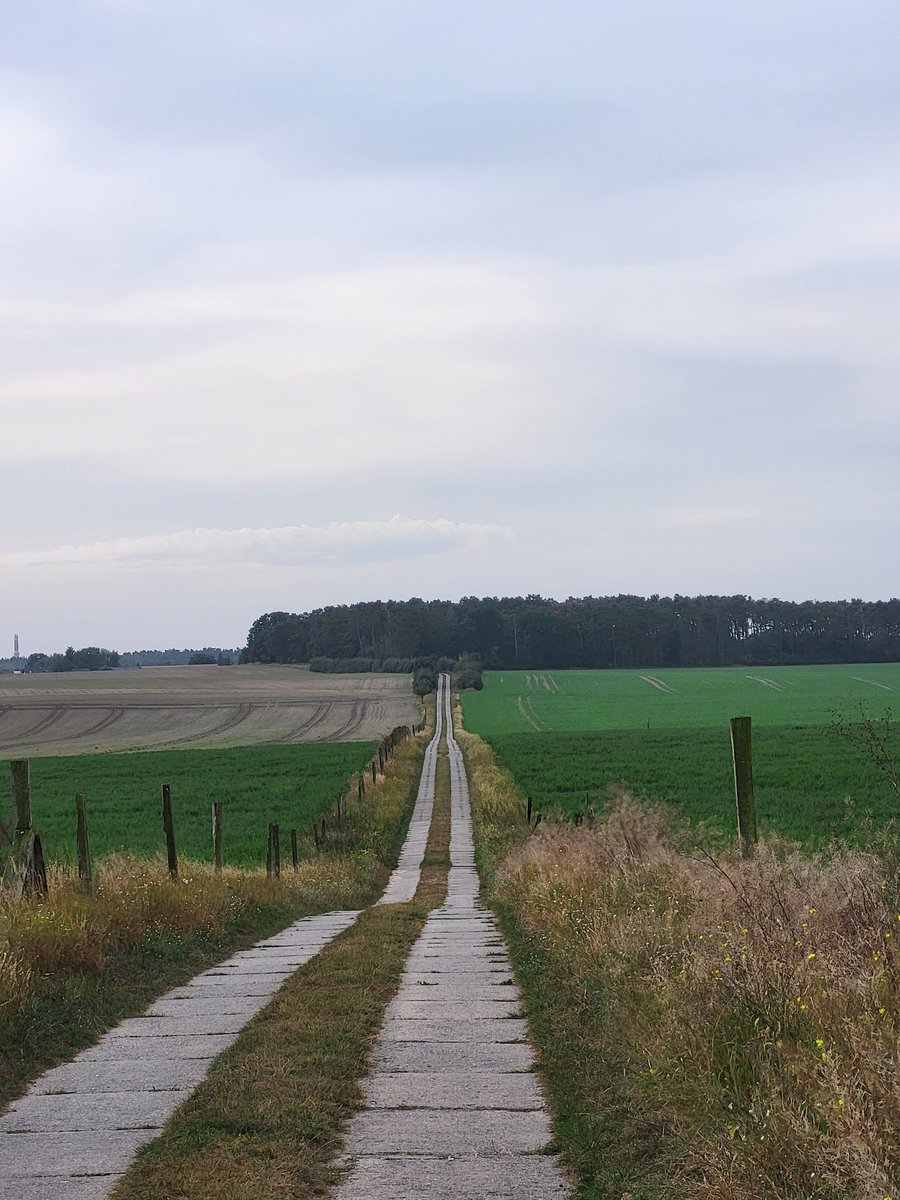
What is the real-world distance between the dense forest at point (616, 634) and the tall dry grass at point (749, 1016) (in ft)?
475

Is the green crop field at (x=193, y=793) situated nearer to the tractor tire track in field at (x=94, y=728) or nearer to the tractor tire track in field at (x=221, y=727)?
the tractor tire track in field at (x=221, y=727)

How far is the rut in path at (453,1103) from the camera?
504 centimetres

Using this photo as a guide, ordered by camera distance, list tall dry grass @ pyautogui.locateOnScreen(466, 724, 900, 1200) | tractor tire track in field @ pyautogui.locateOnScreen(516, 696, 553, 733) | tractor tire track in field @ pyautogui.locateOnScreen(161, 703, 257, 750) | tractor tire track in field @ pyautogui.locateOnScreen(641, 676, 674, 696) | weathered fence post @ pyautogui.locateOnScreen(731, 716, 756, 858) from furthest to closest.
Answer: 1. tractor tire track in field @ pyautogui.locateOnScreen(641, 676, 674, 696)
2. tractor tire track in field @ pyautogui.locateOnScreen(516, 696, 553, 733)
3. tractor tire track in field @ pyautogui.locateOnScreen(161, 703, 257, 750)
4. weathered fence post @ pyautogui.locateOnScreen(731, 716, 756, 858)
5. tall dry grass @ pyautogui.locateOnScreen(466, 724, 900, 1200)

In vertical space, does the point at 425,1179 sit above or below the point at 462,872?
above

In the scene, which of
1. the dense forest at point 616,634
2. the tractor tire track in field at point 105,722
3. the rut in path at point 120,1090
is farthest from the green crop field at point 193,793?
the dense forest at point 616,634

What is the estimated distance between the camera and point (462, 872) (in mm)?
26312

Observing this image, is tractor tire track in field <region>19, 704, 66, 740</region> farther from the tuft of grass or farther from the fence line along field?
the tuft of grass

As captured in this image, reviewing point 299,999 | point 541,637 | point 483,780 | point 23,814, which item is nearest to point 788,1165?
point 299,999

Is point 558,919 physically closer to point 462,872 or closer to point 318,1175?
point 318,1175

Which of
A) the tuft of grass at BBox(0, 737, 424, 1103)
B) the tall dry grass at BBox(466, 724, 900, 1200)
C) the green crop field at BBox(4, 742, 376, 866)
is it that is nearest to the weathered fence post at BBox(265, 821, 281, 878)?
the tuft of grass at BBox(0, 737, 424, 1103)

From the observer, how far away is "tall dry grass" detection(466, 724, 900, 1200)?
4.32m

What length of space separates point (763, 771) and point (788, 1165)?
4130 centimetres

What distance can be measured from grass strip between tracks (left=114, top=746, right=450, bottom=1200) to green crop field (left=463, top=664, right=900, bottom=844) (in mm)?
3374

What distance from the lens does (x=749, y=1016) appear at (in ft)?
19.2
